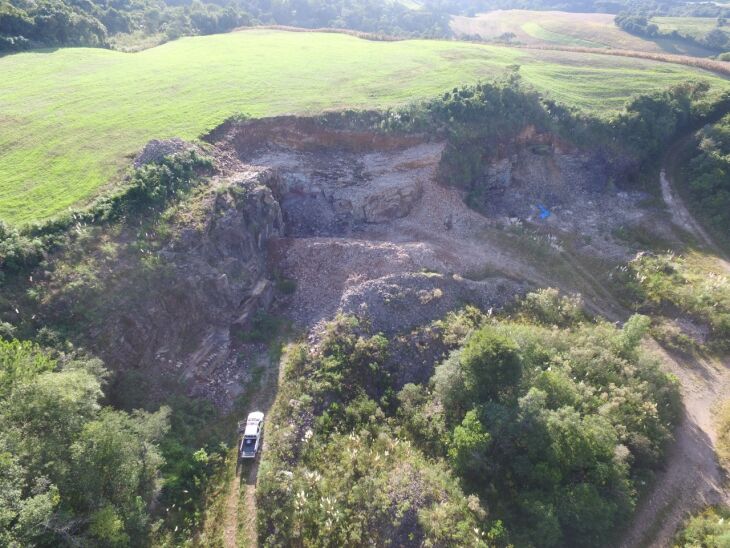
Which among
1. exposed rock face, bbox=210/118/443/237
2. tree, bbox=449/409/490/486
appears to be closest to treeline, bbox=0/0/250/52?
exposed rock face, bbox=210/118/443/237

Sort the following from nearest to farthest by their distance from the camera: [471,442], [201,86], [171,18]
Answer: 1. [471,442]
2. [201,86]
3. [171,18]

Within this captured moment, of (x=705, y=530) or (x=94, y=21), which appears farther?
(x=94, y=21)

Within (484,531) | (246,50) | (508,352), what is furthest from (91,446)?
(246,50)

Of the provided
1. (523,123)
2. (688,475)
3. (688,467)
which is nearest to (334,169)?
(523,123)

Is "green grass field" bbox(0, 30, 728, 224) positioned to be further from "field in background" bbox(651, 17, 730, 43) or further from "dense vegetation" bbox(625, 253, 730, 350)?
"field in background" bbox(651, 17, 730, 43)

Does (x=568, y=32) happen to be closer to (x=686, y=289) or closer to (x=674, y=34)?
(x=674, y=34)
